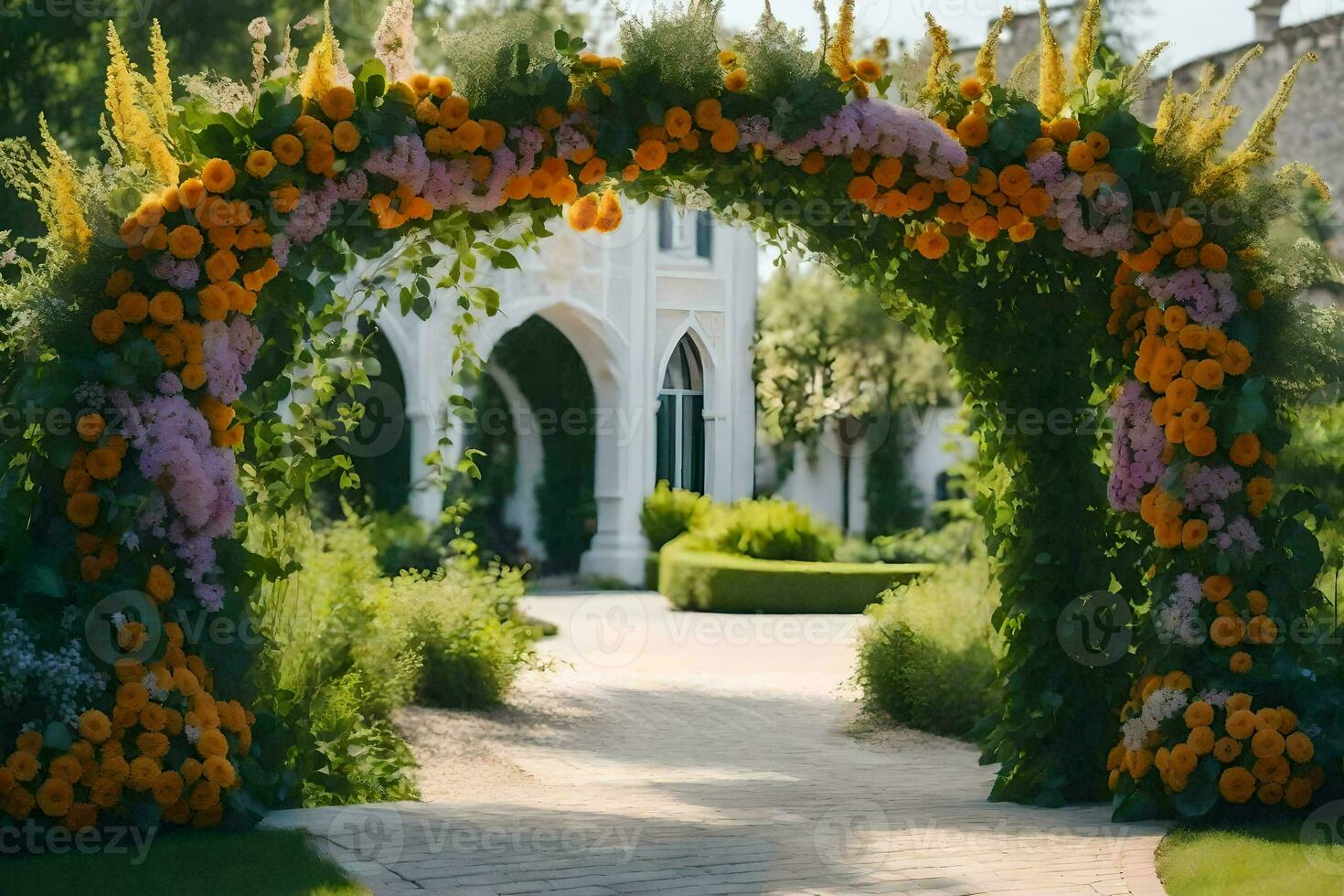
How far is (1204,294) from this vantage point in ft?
18.0

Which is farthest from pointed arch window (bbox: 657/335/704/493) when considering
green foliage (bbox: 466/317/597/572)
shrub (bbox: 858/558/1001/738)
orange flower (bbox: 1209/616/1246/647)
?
orange flower (bbox: 1209/616/1246/647)

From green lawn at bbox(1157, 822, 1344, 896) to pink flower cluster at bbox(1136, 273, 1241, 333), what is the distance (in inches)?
72.3

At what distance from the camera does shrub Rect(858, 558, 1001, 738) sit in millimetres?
8867

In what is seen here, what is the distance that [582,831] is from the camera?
4.92 metres

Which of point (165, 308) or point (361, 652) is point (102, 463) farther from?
point (361, 652)

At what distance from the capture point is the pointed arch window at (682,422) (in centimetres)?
2039

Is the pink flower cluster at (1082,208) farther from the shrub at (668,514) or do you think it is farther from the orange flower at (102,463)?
the shrub at (668,514)

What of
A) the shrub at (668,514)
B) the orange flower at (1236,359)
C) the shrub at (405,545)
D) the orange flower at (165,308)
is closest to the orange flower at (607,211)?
the orange flower at (165,308)

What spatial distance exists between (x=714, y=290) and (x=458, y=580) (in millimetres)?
11206

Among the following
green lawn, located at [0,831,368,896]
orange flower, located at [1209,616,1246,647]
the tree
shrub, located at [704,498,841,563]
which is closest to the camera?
green lawn, located at [0,831,368,896]

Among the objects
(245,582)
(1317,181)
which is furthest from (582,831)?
(1317,181)

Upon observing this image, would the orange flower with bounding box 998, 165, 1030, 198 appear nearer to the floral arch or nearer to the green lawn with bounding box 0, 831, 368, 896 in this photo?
the floral arch

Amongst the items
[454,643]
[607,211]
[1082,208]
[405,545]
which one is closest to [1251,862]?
[1082,208]

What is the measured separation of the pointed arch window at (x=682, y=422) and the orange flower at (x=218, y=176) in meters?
15.4
